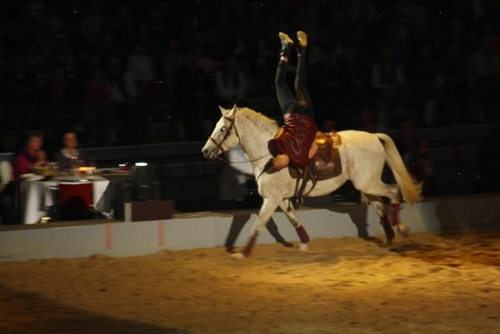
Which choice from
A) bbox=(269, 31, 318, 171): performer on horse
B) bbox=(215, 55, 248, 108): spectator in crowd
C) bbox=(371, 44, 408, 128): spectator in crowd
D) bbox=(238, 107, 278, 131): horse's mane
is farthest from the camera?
bbox=(371, 44, 408, 128): spectator in crowd

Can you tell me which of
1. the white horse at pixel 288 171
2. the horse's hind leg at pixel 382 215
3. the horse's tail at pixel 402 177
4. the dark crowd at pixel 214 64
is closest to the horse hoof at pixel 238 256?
the white horse at pixel 288 171

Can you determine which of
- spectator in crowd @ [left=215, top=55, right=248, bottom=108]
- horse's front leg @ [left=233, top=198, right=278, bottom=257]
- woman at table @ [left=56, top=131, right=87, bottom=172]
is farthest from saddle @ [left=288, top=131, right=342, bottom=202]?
spectator in crowd @ [left=215, top=55, right=248, bottom=108]

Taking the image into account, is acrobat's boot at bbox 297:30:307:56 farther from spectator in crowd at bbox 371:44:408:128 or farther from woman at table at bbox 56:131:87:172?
spectator in crowd at bbox 371:44:408:128

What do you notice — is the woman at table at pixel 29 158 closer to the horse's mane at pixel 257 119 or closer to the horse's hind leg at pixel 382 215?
the horse's mane at pixel 257 119

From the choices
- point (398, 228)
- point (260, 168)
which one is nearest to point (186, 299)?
point (260, 168)

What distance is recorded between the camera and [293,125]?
12.8 m

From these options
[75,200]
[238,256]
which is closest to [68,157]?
[75,200]

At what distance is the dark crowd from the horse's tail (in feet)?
7.62

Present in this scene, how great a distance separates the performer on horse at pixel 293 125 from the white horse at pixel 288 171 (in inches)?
9.4

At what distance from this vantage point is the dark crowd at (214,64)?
17078mm

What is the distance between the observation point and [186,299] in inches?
420

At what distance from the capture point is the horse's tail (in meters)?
13.5

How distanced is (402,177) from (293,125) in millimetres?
1707

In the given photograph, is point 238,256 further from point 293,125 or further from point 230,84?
point 230,84
